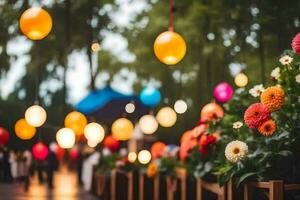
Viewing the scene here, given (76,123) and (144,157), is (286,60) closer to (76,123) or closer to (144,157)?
(144,157)

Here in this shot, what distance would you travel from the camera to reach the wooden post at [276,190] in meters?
3.50

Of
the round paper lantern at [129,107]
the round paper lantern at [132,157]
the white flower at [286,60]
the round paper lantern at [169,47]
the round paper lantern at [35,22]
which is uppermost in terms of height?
the round paper lantern at [35,22]

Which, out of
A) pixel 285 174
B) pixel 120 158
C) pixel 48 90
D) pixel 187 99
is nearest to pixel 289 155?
pixel 285 174

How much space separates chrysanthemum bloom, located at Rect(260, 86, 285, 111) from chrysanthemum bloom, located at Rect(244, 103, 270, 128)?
5 centimetres

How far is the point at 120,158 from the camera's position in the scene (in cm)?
966

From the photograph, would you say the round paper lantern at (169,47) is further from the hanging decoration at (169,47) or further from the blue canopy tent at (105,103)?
the blue canopy tent at (105,103)

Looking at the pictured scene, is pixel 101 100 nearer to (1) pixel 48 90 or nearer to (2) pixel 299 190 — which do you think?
(2) pixel 299 190

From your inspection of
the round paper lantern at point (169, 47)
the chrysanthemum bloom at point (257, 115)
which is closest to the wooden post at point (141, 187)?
the round paper lantern at point (169, 47)

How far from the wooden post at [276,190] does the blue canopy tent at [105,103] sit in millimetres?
8208

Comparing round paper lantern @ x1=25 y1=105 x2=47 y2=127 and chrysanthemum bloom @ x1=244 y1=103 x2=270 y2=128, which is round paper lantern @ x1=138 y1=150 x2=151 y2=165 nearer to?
round paper lantern @ x1=25 y1=105 x2=47 y2=127

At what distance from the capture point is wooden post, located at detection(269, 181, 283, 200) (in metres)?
3.50

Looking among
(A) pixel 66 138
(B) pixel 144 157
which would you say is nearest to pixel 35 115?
(A) pixel 66 138

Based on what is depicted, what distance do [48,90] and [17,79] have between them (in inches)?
198

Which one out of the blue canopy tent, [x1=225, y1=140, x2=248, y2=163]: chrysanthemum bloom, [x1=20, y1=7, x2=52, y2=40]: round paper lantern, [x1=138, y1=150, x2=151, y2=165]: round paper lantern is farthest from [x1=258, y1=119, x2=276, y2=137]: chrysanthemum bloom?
the blue canopy tent
